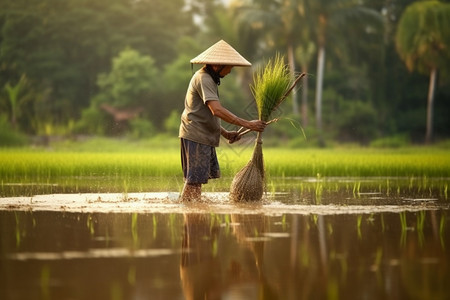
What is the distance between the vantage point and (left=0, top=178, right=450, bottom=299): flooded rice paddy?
414 cm

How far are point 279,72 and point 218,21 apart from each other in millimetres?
29789

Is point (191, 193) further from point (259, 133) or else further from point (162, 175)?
point (162, 175)

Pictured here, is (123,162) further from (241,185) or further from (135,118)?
(135,118)

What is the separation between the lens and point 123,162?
14.4m

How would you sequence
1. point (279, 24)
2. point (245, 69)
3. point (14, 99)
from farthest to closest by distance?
point (245, 69), point (279, 24), point (14, 99)

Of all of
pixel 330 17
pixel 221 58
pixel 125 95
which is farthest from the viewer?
pixel 125 95

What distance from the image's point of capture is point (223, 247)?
5.46 metres

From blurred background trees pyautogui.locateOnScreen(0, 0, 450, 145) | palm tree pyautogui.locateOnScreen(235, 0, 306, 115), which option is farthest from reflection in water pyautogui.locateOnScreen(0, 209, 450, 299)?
palm tree pyautogui.locateOnScreen(235, 0, 306, 115)

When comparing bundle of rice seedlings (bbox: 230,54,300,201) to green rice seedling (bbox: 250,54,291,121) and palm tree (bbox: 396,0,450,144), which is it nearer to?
green rice seedling (bbox: 250,54,291,121)

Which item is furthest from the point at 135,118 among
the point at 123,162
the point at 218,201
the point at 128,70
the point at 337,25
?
the point at 218,201

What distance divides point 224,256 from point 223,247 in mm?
360

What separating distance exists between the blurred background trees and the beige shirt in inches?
965

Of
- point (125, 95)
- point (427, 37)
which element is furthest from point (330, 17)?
point (125, 95)

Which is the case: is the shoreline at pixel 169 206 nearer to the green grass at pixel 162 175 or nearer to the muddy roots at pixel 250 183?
the muddy roots at pixel 250 183
